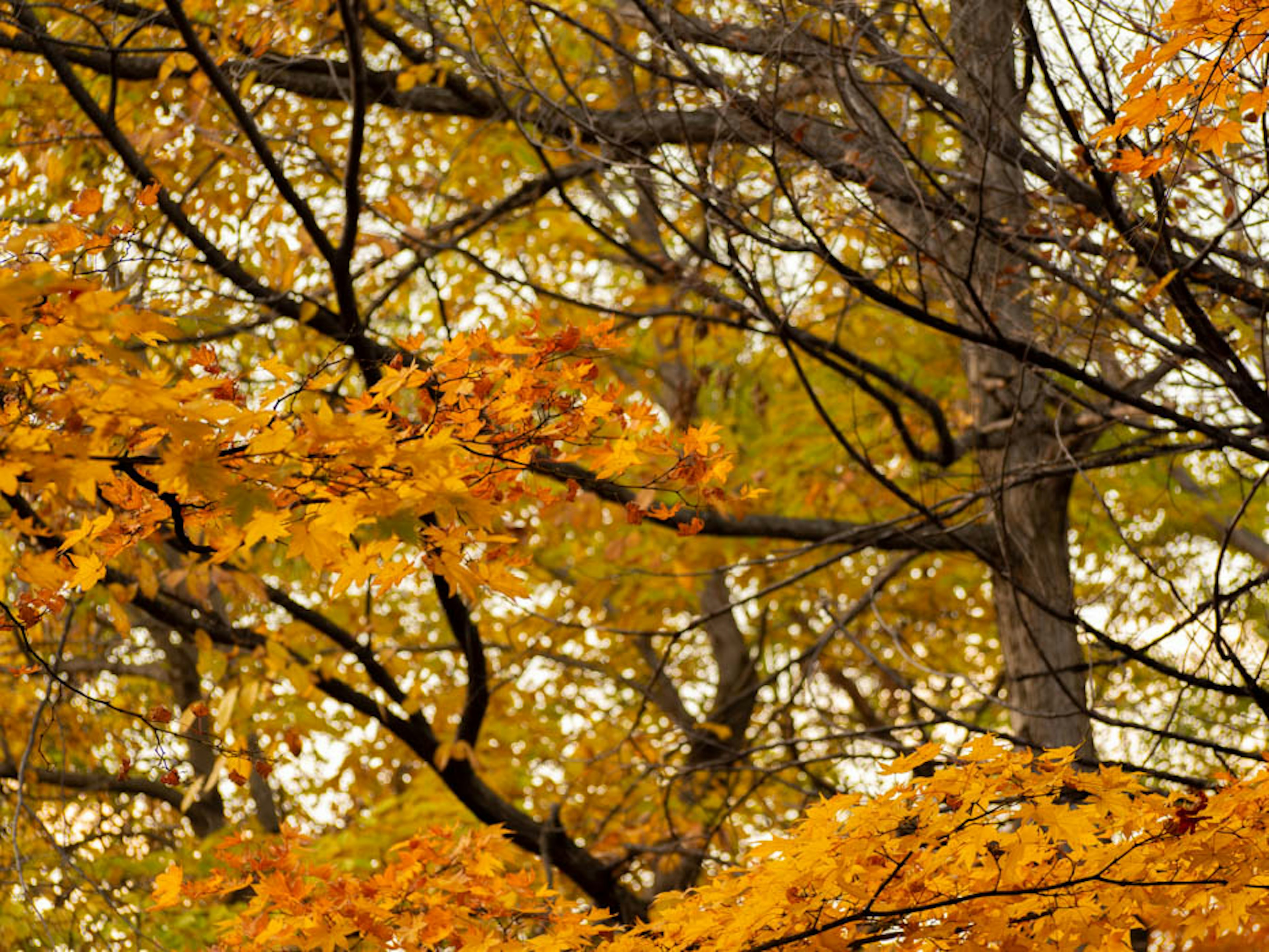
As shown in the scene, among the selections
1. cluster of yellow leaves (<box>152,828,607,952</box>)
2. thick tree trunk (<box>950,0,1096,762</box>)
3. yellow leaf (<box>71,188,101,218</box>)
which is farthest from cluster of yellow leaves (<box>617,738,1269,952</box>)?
yellow leaf (<box>71,188,101,218</box>)

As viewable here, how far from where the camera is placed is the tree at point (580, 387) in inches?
102

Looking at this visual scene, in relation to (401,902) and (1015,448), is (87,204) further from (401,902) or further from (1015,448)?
(1015,448)

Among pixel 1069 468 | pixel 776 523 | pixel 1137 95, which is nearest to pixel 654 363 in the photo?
pixel 776 523

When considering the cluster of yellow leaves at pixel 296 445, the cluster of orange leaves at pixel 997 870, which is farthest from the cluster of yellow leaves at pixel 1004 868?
the cluster of yellow leaves at pixel 296 445

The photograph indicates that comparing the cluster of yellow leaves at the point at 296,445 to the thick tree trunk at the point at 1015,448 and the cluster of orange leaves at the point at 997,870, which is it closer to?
the cluster of orange leaves at the point at 997,870

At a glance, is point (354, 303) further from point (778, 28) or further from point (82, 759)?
point (82, 759)

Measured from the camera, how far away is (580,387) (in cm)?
305

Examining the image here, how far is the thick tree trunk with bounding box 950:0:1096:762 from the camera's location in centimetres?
415

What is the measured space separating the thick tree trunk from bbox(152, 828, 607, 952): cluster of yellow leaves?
1.73 meters

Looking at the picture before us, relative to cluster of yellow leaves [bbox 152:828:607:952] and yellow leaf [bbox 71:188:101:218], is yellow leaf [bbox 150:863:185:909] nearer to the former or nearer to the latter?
cluster of yellow leaves [bbox 152:828:607:952]

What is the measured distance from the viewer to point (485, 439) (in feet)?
8.59

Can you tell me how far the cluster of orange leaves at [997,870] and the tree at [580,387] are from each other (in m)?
0.05

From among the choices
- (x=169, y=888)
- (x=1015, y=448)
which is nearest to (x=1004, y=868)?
(x=169, y=888)

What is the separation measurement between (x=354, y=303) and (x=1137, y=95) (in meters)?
2.51
